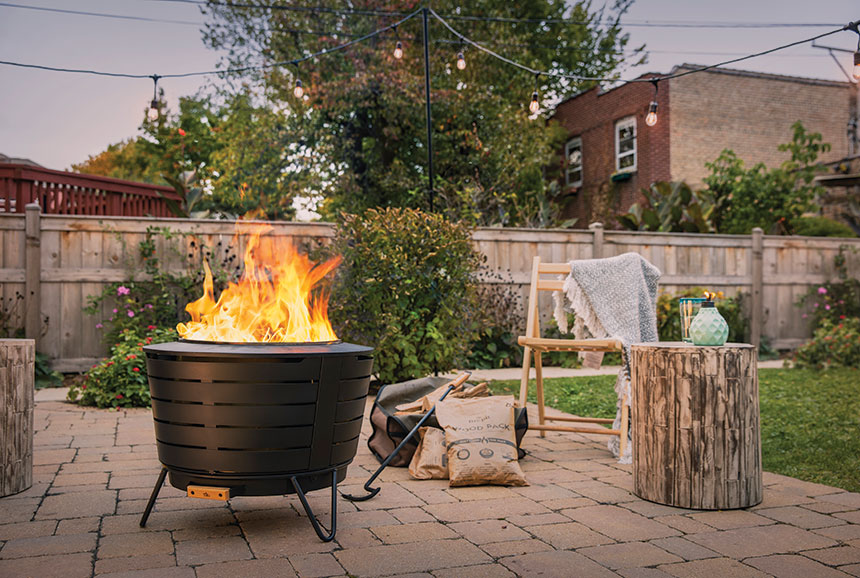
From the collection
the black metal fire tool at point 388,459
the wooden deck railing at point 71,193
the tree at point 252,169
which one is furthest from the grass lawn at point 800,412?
the tree at point 252,169

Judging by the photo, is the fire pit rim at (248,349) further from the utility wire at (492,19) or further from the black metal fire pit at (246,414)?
the utility wire at (492,19)

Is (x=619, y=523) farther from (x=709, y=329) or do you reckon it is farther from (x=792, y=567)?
(x=709, y=329)

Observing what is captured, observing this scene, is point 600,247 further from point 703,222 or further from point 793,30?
point 793,30

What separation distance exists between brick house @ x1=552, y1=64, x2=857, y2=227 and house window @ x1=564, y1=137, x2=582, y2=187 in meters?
0.22

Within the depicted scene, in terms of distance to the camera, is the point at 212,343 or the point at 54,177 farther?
the point at 54,177

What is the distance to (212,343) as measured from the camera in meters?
2.91

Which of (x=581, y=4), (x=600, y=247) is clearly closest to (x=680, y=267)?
(x=600, y=247)

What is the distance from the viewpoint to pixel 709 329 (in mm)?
3410

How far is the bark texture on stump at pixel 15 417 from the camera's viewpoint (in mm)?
3445

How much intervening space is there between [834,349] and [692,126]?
8.74 meters

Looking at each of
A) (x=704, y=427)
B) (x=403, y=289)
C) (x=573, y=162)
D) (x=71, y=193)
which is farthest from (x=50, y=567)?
(x=573, y=162)

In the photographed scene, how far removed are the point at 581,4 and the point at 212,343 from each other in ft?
63.8

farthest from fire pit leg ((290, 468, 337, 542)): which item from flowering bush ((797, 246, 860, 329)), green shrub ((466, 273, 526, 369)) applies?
flowering bush ((797, 246, 860, 329))

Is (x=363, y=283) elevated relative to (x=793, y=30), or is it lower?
lower
